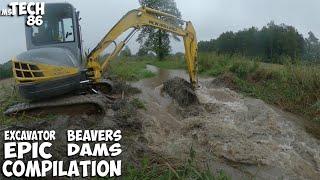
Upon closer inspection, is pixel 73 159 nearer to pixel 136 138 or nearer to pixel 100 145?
pixel 100 145

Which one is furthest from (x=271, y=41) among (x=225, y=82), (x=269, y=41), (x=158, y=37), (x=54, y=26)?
(x=54, y=26)

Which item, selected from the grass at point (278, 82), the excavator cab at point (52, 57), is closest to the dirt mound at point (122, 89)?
the excavator cab at point (52, 57)

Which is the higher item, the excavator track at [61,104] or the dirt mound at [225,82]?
the excavator track at [61,104]

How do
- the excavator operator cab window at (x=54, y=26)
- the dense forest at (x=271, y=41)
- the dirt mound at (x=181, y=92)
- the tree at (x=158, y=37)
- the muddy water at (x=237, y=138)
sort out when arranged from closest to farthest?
the muddy water at (x=237, y=138) < the excavator operator cab window at (x=54, y=26) < the dirt mound at (x=181, y=92) < the tree at (x=158, y=37) < the dense forest at (x=271, y=41)

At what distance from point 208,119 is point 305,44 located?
1503 inches

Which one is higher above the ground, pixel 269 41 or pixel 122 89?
pixel 269 41

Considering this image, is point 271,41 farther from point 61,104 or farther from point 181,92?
point 61,104

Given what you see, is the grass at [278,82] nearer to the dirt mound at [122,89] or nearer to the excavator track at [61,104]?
the dirt mound at [122,89]

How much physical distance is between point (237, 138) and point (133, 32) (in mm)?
5054

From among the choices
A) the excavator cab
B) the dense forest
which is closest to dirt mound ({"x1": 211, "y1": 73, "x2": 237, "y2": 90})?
the excavator cab

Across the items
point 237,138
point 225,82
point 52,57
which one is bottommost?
point 237,138

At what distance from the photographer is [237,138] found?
10117 millimetres

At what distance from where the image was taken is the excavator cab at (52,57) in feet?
35.2

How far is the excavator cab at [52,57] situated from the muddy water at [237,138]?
212 cm
